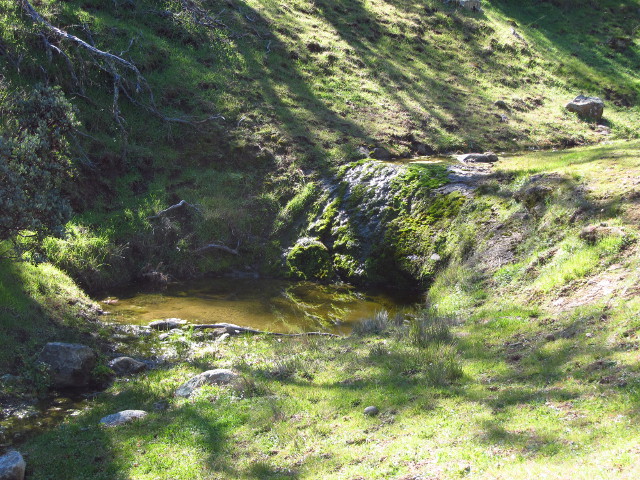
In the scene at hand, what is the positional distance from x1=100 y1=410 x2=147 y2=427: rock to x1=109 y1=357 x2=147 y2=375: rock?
1.72 meters

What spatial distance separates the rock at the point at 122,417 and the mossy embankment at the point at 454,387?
147 millimetres

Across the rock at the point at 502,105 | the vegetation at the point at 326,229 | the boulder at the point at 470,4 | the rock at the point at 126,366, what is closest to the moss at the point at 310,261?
the vegetation at the point at 326,229

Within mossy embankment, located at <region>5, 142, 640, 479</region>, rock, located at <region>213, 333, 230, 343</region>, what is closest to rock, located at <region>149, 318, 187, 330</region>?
mossy embankment, located at <region>5, 142, 640, 479</region>

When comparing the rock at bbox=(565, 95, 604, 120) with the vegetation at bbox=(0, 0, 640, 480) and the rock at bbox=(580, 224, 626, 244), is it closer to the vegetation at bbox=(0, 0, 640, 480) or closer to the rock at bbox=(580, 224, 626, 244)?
the vegetation at bbox=(0, 0, 640, 480)

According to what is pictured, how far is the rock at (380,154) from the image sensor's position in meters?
17.8

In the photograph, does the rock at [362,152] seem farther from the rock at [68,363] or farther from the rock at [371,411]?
the rock at [371,411]

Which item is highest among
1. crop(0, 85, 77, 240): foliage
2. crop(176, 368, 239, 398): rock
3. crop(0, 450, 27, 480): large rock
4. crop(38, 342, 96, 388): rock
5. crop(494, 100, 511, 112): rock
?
crop(494, 100, 511, 112): rock

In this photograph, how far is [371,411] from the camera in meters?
6.68

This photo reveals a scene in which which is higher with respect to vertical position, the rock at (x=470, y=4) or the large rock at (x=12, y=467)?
the rock at (x=470, y=4)

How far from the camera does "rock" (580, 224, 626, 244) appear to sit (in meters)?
9.57

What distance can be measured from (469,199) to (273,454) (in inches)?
350

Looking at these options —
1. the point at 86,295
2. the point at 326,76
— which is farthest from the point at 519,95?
the point at 86,295

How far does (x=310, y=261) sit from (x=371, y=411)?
26.6 feet

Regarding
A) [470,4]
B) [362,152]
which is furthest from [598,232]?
[470,4]
